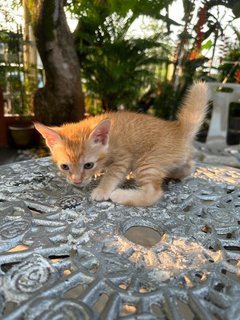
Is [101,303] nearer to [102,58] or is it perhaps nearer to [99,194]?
[99,194]

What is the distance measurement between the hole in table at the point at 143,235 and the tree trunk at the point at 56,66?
1.23m

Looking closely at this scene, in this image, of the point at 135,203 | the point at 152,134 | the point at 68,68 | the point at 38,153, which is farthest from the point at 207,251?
the point at 38,153

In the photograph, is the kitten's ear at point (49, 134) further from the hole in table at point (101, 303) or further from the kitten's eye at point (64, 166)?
the hole in table at point (101, 303)

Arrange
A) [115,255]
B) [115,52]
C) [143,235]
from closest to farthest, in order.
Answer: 1. [115,255]
2. [143,235]
3. [115,52]

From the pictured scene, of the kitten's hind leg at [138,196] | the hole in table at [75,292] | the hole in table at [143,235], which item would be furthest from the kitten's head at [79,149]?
the hole in table at [75,292]

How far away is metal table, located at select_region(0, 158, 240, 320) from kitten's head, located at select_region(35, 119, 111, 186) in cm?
6

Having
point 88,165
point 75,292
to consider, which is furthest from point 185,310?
point 88,165

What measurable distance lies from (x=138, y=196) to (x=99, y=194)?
0.36ft

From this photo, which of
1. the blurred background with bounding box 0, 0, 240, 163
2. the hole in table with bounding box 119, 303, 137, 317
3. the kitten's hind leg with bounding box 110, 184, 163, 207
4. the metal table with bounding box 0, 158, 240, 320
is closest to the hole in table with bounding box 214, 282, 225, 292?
the metal table with bounding box 0, 158, 240, 320

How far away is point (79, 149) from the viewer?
817 mm

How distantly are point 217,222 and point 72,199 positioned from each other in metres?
0.37

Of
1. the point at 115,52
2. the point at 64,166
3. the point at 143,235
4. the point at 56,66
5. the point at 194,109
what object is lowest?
the point at 143,235

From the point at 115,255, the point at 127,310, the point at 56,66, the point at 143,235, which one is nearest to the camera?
the point at 127,310

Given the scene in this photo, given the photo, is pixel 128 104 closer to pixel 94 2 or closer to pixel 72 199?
pixel 94 2
